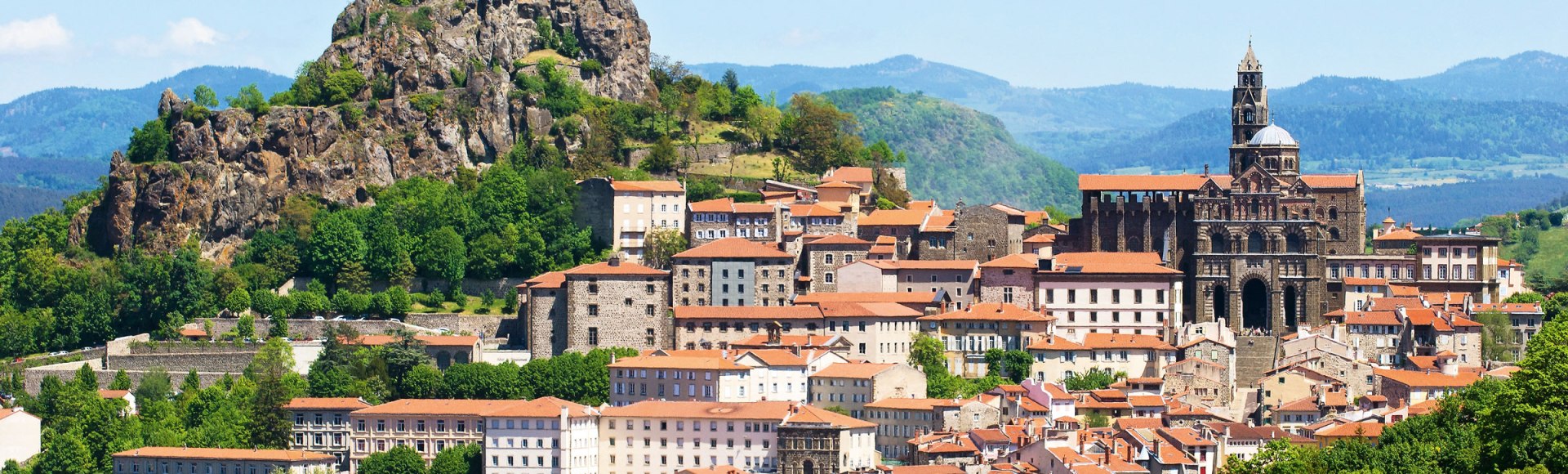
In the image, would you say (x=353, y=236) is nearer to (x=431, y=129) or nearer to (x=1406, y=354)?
(x=431, y=129)

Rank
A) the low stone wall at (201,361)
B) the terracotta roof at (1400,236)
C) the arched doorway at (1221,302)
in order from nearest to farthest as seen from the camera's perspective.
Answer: the low stone wall at (201,361)
the arched doorway at (1221,302)
the terracotta roof at (1400,236)

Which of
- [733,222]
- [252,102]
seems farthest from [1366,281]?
[252,102]

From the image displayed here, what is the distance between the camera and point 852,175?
106125 mm

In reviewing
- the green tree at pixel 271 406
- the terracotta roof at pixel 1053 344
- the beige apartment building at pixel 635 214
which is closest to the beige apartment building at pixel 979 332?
the terracotta roof at pixel 1053 344

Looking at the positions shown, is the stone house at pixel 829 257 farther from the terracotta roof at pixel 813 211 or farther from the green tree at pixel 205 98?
the green tree at pixel 205 98

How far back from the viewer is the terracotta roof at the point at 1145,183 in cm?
9606

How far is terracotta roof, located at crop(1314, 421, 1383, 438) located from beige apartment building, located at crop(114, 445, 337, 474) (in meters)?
33.8

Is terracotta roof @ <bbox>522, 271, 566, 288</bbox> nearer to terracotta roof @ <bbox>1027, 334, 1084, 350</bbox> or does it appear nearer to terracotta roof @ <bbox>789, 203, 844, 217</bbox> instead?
terracotta roof @ <bbox>789, 203, 844, 217</bbox>

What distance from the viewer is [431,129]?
10731cm

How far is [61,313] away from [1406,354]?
54.0m

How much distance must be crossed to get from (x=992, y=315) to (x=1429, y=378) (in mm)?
15847

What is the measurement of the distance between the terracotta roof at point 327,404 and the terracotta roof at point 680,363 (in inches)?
361

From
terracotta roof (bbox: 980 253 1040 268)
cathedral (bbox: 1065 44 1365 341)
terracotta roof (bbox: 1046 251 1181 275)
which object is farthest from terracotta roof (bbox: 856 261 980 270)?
cathedral (bbox: 1065 44 1365 341)

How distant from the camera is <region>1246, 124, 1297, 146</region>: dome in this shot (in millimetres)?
98312
